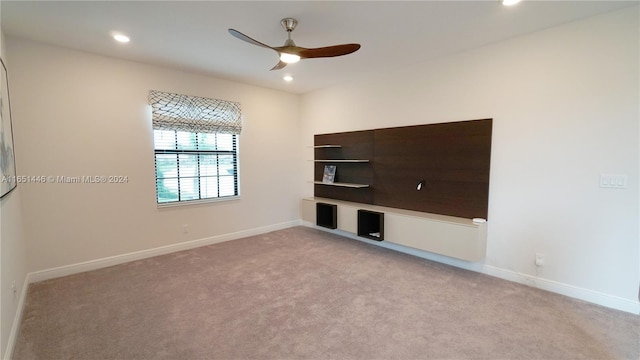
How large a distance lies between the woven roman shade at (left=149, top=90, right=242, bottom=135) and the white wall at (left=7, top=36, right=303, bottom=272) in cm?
10

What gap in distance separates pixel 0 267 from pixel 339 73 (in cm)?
397

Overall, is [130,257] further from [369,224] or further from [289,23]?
[289,23]

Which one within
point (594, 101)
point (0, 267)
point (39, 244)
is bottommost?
point (39, 244)

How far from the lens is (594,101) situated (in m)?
2.57

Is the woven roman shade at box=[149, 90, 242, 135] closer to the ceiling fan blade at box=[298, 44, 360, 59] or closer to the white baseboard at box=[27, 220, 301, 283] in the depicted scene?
the white baseboard at box=[27, 220, 301, 283]

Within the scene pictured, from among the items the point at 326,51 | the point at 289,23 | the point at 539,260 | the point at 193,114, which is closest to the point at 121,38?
the point at 193,114

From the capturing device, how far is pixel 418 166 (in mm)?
3785

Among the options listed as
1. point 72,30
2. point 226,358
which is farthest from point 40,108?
point 226,358

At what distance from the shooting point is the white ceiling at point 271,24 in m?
2.35

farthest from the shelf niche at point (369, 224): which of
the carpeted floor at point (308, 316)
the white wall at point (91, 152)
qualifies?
the white wall at point (91, 152)

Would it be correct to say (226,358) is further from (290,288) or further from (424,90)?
(424,90)

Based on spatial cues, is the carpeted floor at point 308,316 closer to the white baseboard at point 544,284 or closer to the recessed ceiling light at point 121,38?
the white baseboard at point 544,284

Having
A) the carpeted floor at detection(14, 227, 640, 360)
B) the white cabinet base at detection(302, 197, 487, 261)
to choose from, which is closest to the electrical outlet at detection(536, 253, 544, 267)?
the carpeted floor at detection(14, 227, 640, 360)

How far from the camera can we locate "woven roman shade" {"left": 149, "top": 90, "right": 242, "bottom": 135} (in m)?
3.83
